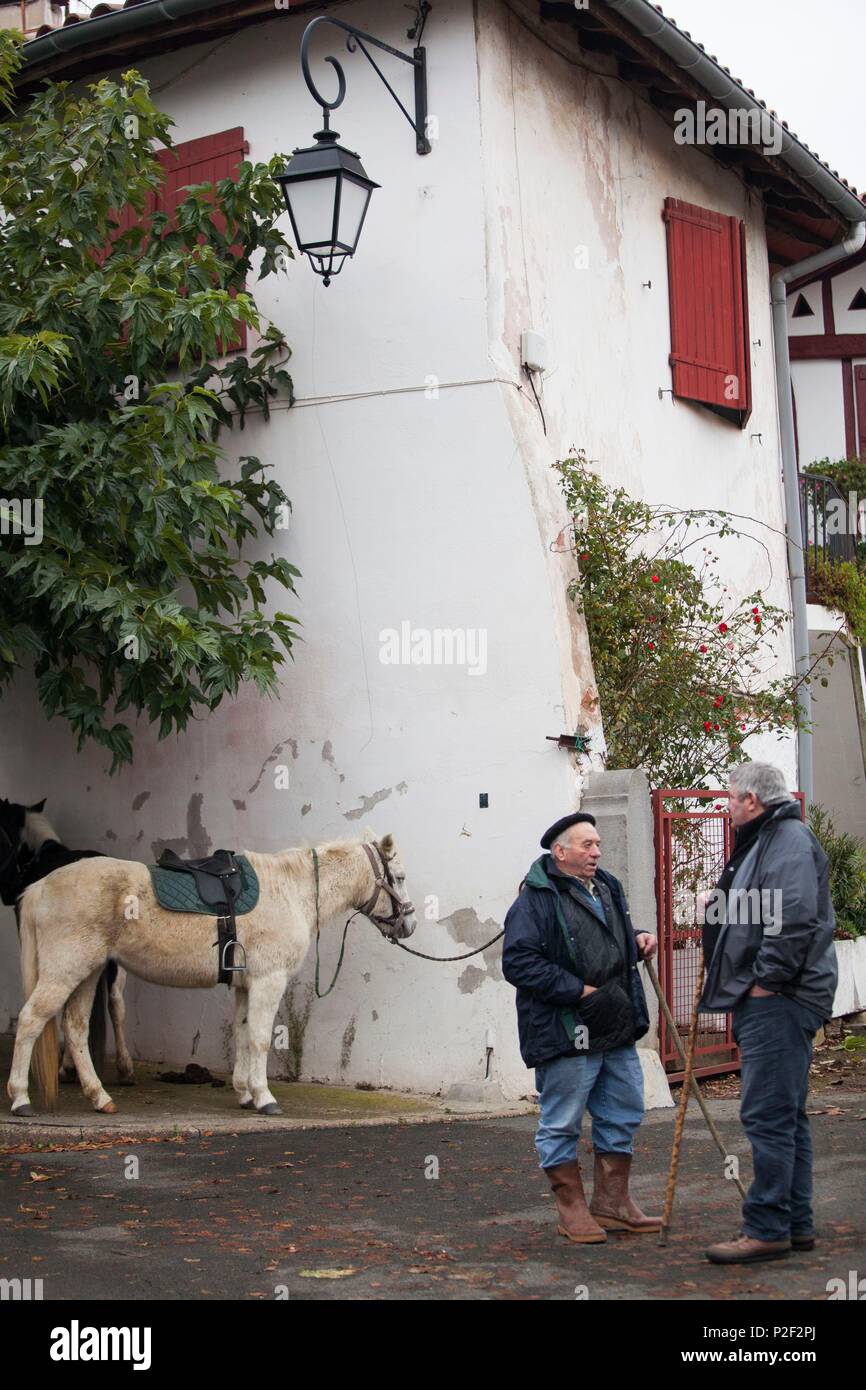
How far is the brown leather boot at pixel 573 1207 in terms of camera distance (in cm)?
629

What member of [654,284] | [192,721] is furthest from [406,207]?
[192,721]

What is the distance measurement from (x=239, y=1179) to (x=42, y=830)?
13.4 feet

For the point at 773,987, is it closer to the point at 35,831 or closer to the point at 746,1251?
the point at 746,1251

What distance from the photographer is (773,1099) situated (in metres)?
5.87

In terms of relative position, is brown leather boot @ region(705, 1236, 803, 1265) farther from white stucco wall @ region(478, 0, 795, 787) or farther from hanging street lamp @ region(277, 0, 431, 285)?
hanging street lamp @ region(277, 0, 431, 285)

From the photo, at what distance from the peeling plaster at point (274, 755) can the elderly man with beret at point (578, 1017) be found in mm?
4690

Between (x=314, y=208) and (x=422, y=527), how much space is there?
7.09 feet

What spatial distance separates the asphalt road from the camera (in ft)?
18.8

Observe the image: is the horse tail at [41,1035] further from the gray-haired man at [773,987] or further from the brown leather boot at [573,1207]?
the gray-haired man at [773,987]

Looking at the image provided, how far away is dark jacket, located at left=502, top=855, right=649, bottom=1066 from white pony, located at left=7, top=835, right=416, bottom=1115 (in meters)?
3.56

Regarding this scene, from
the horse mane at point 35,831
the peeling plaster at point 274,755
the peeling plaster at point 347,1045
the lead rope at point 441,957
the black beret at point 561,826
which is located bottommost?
the peeling plaster at point 347,1045

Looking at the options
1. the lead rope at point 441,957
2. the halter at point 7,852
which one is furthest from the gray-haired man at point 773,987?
the halter at point 7,852

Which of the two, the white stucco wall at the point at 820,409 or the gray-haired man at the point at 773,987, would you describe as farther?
the white stucco wall at the point at 820,409

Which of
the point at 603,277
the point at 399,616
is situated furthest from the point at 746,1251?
the point at 603,277
